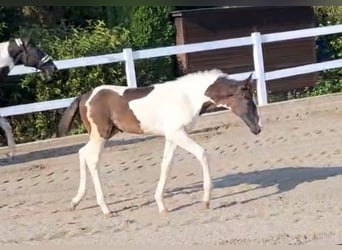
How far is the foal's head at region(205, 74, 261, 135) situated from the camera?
667 cm

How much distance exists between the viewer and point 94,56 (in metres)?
11.7

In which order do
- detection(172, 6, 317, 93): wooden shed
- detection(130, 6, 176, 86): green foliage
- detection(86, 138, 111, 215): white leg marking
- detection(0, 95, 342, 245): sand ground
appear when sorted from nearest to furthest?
detection(0, 95, 342, 245): sand ground → detection(86, 138, 111, 215): white leg marking → detection(130, 6, 176, 86): green foliage → detection(172, 6, 317, 93): wooden shed

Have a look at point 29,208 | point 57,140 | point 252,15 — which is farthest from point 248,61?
point 29,208

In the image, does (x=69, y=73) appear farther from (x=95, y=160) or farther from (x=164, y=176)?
(x=164, y=176)

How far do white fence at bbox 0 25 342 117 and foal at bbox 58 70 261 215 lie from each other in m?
3.87

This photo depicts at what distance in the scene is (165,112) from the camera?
6621 millimetres

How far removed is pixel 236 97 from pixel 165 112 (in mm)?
561

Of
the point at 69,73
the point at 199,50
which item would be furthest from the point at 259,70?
the point at 69,73

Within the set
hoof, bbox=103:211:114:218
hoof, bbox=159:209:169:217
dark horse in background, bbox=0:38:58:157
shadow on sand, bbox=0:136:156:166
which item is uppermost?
dark horse in background, bbox=0:38:58:157

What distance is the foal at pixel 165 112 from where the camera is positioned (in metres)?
6.59

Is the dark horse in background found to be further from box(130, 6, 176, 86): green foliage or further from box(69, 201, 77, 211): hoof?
box(130, 6, 176, 86): green foliage

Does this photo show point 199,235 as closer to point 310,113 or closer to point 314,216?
point 314,216

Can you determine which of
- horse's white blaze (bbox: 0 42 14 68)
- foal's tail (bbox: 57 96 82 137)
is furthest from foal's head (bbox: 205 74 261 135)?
horse's white blaze (bbox: 0 42 14 68)

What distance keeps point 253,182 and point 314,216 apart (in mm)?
1370
